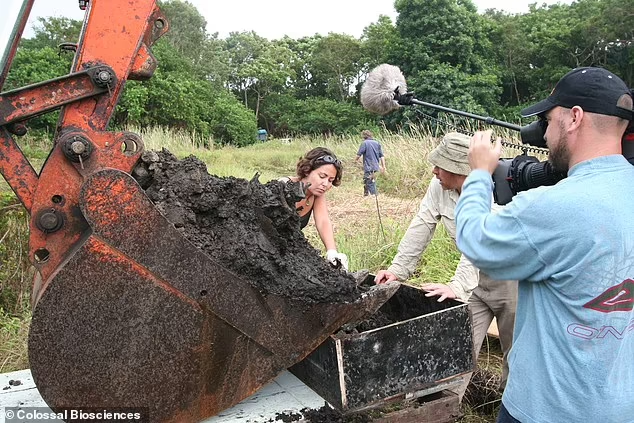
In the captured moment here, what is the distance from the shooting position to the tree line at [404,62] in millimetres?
20781

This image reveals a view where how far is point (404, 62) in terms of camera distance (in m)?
26.8

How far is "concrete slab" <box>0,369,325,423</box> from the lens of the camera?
2.50 m

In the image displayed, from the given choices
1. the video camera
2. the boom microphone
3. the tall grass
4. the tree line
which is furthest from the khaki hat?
the tree line

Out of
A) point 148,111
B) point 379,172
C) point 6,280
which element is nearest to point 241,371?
point 6,280

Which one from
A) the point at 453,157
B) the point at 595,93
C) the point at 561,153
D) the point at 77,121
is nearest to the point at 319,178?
the point at 453,157

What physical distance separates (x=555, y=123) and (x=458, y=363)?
125 cm

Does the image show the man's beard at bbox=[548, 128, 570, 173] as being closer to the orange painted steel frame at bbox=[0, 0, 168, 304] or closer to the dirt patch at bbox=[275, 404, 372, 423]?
the dirt patch at bbox=[275, 404, 372, 423]

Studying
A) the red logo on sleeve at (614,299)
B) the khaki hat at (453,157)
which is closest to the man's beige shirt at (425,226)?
the khaki hat at (453,157)

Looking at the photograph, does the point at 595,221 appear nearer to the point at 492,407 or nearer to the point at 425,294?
the point at 425,294

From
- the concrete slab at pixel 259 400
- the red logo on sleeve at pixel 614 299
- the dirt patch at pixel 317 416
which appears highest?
the red logo on sleeve at pixel 614 299

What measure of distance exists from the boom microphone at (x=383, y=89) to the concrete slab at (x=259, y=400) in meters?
2.00

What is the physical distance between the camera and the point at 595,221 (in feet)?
5.72

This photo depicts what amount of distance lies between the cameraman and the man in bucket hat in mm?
1367

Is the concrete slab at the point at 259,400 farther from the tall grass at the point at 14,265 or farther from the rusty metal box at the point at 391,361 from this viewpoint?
the tall grass at the point at 14,265
